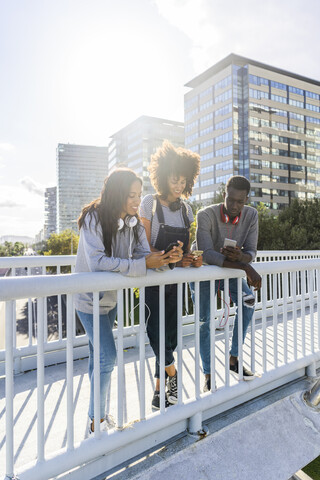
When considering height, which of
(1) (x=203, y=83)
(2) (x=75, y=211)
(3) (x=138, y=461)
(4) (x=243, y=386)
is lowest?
(3) (x=138, y=461)

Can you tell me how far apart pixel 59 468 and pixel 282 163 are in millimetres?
75029

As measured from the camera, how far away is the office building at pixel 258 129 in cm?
6612

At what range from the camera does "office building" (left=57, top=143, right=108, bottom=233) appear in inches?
6688

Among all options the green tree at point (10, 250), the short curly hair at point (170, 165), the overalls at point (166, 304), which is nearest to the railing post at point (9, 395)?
the overalls at point (166, 304)

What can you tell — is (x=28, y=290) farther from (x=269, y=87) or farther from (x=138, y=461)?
(x=269, y=87)

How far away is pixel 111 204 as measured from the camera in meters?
2.09

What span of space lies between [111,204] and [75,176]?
181151mm

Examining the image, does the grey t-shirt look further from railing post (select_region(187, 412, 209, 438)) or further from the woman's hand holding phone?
railing post (select_region(187, 412, 209, 438))

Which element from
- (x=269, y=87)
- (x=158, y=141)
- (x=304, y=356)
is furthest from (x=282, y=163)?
(x=304, y=356)

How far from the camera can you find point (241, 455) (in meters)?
2.31

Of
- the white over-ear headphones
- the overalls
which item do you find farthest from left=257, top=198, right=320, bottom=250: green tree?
the white over-ear headphones

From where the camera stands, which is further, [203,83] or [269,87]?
[203,83]

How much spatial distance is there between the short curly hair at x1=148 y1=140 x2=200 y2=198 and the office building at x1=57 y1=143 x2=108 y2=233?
550 ft

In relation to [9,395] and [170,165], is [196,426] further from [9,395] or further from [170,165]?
[170,165]
